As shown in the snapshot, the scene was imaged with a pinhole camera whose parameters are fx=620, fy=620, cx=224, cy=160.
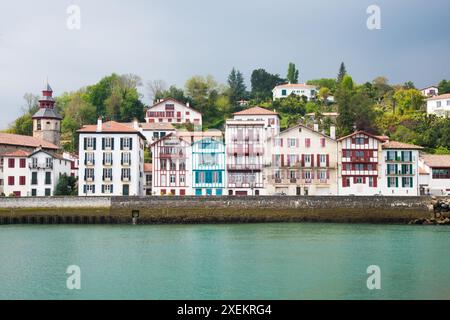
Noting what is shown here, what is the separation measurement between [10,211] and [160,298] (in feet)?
132

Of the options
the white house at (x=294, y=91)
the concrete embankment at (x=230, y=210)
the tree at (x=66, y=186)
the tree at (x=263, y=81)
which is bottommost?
the concrete embankment at (x=230, y=210)

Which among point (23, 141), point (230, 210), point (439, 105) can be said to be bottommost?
point (230, 210)

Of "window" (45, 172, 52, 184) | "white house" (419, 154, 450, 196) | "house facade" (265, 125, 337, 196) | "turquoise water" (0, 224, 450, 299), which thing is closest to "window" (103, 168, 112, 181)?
"window" (45, 172, 52, 184)

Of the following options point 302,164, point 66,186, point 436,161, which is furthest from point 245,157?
point 436,161

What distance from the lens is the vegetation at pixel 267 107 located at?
9600 centimetres

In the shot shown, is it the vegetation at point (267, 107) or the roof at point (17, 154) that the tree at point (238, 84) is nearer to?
the vegetation at point (267, 107)

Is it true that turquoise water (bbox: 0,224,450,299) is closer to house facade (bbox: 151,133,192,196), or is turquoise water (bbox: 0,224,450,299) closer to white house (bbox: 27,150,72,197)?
white house (bbox: 27,150,72,197)

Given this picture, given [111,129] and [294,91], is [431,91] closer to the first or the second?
[294,91]

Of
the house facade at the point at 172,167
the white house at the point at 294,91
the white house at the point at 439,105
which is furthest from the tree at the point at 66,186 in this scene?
the white house at the point at 439,105

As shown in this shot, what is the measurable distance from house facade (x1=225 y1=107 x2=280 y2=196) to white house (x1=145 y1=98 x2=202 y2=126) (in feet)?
115

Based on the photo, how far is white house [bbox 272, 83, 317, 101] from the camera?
133625mm

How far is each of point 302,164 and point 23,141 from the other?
36176 mm

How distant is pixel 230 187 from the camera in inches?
2876

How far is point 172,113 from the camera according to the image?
10881cm
